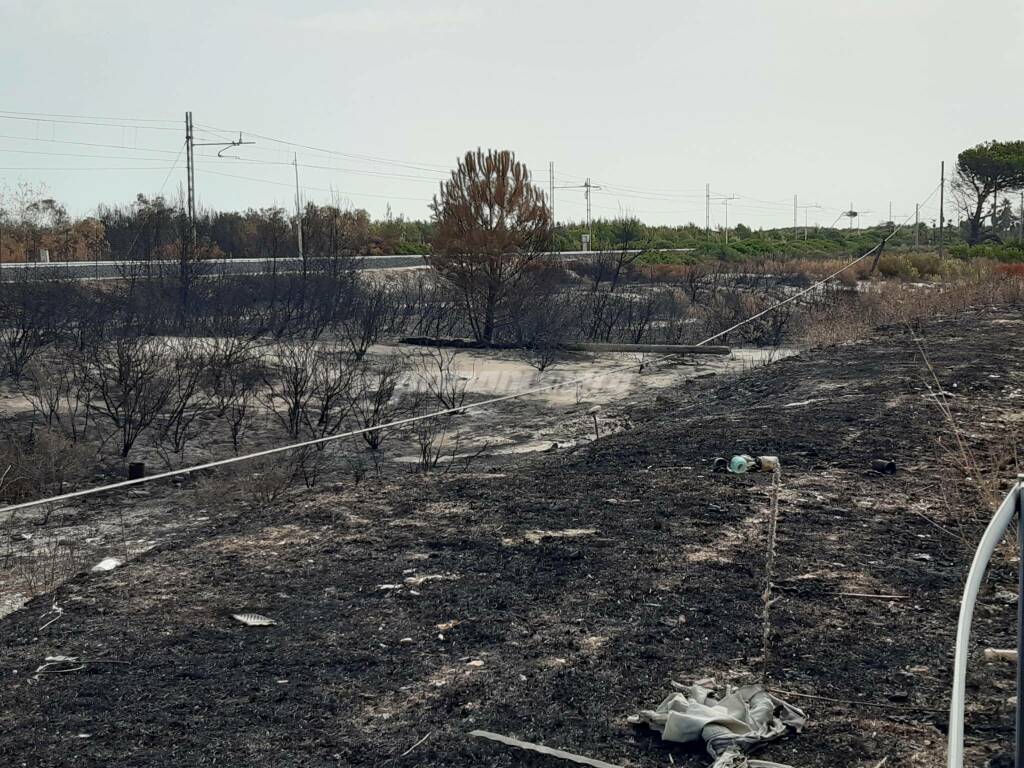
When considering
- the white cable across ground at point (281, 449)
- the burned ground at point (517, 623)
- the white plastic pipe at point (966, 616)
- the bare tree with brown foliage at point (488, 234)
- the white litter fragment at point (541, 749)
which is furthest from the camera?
the bare tree with brown foliage at point (488, 234)

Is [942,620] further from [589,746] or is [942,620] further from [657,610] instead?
→ [589,746]

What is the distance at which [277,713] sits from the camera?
14.0 ft

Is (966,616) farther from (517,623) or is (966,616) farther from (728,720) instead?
(517,623)

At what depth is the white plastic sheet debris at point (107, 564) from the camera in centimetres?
678

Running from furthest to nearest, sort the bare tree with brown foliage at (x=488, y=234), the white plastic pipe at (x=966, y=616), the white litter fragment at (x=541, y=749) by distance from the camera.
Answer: the bare tree with brown foliage at (x=488, y=234)
the white litter fragment at (x=541, y=749)
the white plastic pipe at (x=966, y=616)

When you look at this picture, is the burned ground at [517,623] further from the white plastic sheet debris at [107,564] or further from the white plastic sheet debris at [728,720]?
the white plastic sheet debris at [107,564]

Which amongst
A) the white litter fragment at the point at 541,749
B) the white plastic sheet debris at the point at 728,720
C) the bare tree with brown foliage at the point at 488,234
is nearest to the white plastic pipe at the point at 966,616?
the white plastic sheet debris at the point at 728,720

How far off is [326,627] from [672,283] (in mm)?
35974

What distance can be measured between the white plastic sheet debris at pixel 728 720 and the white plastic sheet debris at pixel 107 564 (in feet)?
12.9

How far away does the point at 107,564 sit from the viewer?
7.02 metres

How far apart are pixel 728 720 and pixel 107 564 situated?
14.8ft

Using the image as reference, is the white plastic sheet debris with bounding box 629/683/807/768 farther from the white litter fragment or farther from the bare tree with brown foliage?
the bare tree with brown foliage

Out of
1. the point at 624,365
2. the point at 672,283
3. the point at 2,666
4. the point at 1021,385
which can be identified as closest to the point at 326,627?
the point at 2,666

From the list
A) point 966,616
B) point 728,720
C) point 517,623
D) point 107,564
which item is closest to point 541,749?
point 728,720
